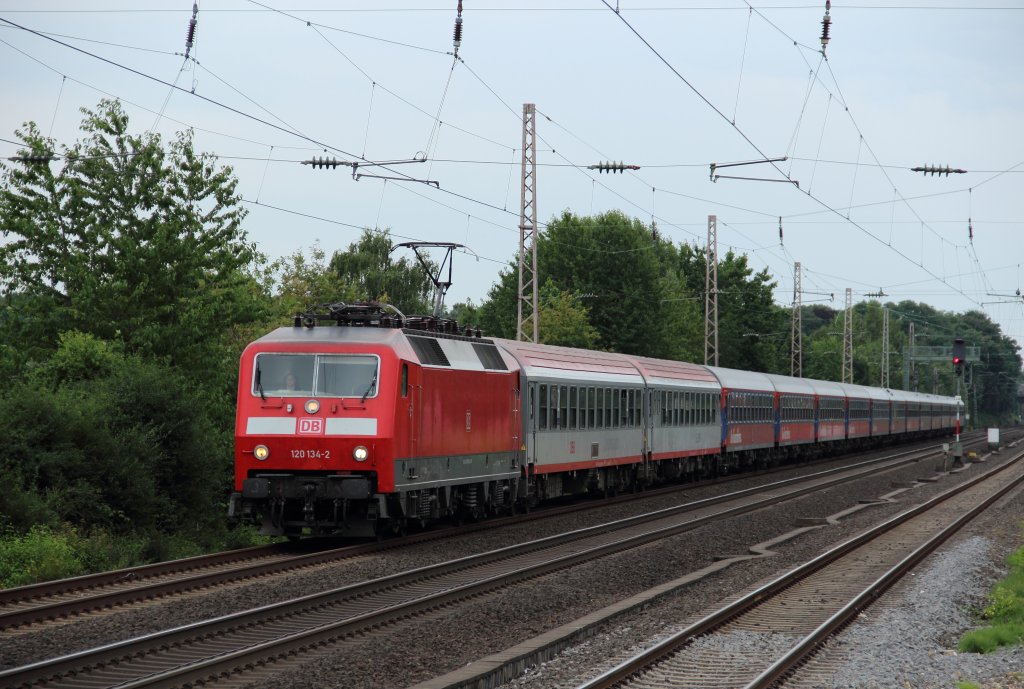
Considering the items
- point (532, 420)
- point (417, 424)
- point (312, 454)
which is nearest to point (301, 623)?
point (312, 454)

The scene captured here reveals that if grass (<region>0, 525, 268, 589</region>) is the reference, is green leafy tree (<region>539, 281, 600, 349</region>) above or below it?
above

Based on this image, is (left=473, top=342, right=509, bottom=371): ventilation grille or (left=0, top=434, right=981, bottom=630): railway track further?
(left=473, top=342, right=509, bottom=371): ventilation grille

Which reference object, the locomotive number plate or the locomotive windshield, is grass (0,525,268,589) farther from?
the locomotive windshield

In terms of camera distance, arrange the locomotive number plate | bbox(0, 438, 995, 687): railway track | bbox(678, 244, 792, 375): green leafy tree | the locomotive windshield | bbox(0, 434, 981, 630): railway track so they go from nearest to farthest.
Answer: bbox(0, 438, 995, 687): railway track → bbox(0, 434, 981, 630): railway track → the locomotive number plate → the locomotive windshield → bbox(678, 244, 792, 375): green leafy tree

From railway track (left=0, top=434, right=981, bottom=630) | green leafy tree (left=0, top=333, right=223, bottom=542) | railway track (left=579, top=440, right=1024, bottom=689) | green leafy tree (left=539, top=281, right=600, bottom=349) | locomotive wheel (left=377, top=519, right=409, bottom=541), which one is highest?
green leafy tree (left=539, top=281, right=600, bottom=349)

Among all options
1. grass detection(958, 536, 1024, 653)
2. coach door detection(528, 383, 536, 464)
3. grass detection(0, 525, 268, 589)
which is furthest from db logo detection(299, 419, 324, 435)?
grass detection(958, 536, 1024, 653)

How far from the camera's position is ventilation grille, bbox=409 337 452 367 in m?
19.7

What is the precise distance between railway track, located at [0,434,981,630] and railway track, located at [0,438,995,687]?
1.71 meters

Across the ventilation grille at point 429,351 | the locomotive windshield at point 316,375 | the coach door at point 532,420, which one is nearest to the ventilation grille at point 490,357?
the coach door at point 532,420

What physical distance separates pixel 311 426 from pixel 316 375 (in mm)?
784

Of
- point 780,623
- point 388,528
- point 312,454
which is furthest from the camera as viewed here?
point 388,528

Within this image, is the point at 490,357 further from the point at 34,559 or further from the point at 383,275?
the point at 383,275

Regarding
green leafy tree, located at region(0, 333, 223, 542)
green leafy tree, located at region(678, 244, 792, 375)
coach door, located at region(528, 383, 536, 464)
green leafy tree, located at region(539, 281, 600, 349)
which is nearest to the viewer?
green leafy tree, located at region(0, 333, 223, 542)

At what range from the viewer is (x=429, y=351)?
795 inches
